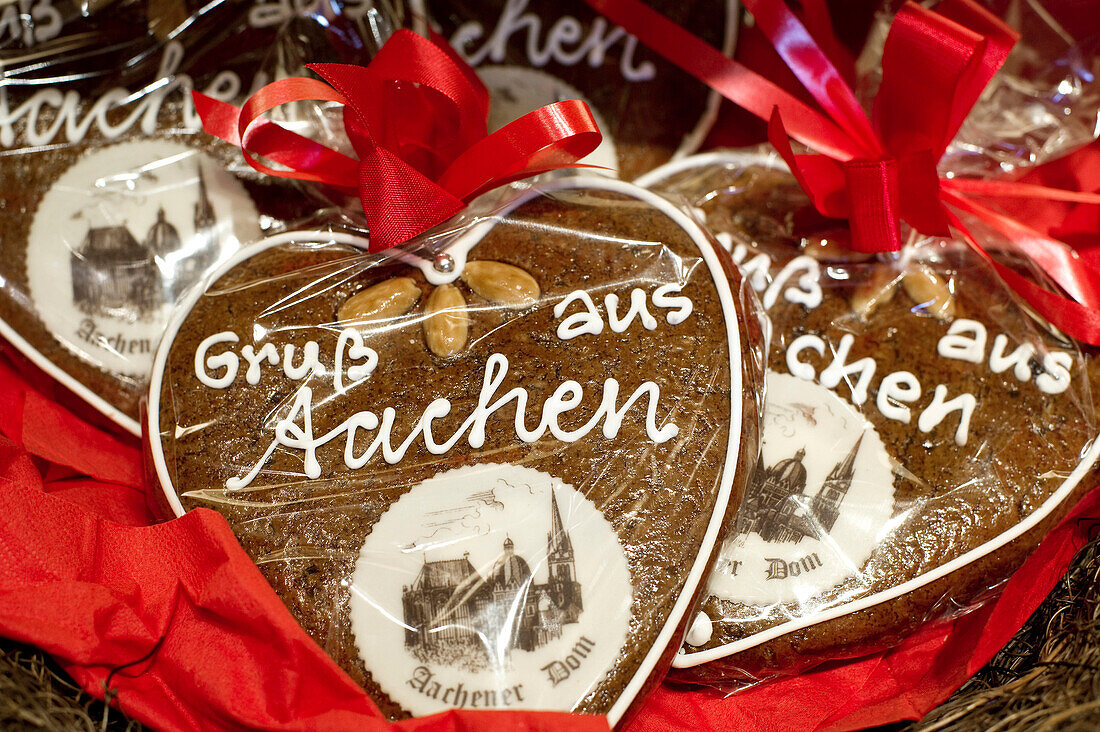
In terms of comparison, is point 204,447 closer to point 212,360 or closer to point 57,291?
point 212,360

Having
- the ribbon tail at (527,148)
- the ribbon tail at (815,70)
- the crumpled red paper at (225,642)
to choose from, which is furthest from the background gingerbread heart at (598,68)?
the crumpled red paper at (225,642)

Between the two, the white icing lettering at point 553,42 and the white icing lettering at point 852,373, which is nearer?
the white icing lettering at point 852,373

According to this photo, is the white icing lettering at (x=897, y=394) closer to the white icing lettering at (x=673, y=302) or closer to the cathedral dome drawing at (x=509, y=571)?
the white icing lettering at (x=673, y=302)

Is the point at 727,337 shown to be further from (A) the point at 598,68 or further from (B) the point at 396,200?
(A) the point at 598,68

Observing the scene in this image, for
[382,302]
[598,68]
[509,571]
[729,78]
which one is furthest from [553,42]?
[509,571]

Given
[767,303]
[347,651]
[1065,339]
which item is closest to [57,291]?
[347,651]

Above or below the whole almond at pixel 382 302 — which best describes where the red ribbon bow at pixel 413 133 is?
above
